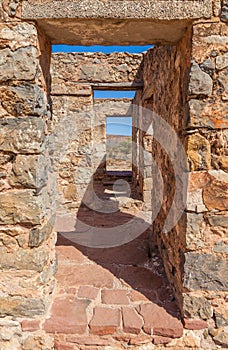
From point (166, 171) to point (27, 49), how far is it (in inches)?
73.0

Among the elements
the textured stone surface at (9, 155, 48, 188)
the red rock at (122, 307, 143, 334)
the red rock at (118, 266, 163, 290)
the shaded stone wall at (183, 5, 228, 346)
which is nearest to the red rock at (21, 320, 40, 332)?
the red rock at (122, 307, 143, 334)

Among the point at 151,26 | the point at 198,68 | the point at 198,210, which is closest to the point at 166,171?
the point at 198,210

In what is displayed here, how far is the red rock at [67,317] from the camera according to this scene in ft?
6.15

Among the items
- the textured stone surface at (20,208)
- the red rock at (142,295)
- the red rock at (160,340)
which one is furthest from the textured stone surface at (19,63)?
the red rock at (160,340)

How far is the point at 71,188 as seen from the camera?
5.39 meters

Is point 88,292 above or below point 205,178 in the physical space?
below

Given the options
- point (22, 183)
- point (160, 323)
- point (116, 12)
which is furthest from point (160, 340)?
point (116, 12)

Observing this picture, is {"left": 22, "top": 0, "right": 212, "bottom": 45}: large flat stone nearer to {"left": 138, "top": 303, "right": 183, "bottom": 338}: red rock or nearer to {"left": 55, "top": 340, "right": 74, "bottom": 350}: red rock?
{"left": 138, "top": 303, "right": 183, "bottom": 338}: red rock

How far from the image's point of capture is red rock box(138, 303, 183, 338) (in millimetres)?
1870

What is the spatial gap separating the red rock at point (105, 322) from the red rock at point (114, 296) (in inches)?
5.4

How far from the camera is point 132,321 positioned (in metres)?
1.93

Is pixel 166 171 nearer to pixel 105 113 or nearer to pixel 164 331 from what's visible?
pixel 164 331

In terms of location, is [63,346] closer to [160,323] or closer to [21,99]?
[160,323]

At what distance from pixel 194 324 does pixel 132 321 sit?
49 cm
